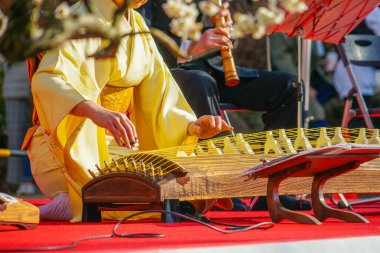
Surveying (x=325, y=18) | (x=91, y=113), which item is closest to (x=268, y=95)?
(x=325, y=18)

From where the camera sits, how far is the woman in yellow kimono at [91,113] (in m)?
3.93

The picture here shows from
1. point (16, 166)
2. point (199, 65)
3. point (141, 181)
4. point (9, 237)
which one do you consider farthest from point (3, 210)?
point (16, 166)

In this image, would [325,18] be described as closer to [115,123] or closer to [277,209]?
[277,209]

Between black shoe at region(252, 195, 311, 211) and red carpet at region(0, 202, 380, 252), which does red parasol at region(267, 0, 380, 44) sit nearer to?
black shoe at region(252, 195, 311, 211)

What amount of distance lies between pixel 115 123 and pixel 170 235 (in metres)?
0.77

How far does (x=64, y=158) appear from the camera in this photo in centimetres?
412

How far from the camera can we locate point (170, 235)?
3.04 metres

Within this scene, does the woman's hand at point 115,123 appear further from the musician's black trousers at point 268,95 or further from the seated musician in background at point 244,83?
the musician's black trousers at point 268,95

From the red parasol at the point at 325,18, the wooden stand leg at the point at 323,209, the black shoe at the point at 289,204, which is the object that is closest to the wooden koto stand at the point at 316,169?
the wooden stand leg at the point at 323,209

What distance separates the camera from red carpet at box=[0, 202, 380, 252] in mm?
2701

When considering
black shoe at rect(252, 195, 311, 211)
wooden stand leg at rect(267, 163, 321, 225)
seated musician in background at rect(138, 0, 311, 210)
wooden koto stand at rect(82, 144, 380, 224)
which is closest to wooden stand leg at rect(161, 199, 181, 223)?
wooden koto stand at rect(82, 144, 380, 224)

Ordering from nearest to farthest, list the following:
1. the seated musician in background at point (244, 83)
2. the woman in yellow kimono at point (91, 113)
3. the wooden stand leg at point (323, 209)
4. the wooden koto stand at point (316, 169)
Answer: the wooden koto stand at point (316, 169) < the wooden stand leg at point (323, 209) < the woman in yellow kimono at point (91, 113) < the seated musician in background at point (244, 83)

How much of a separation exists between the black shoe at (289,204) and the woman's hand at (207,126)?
3.32 feet

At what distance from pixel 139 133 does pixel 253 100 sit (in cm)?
127
